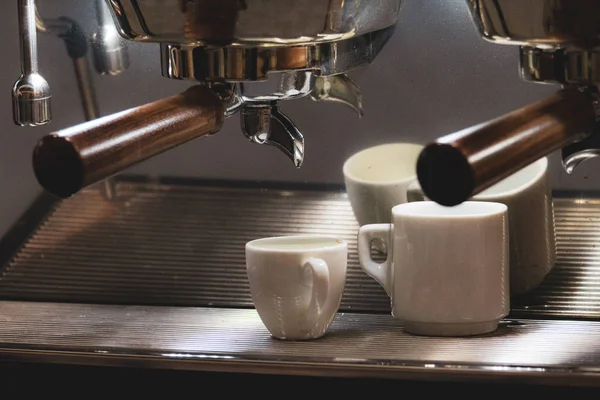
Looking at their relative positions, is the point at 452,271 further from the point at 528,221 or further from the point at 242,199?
the point at 242,199

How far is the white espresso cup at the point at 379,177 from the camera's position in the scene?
787 mm

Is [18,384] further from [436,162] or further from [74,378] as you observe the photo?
[436,162]

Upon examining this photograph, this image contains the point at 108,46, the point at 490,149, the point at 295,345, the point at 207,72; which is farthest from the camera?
the point at 108,46

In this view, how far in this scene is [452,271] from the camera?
0.72 meters

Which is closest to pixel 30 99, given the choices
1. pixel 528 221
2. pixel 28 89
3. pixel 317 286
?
pixel 28 89

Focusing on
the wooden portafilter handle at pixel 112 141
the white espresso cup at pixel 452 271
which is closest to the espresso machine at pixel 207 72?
the wooden portafilter handle at pixel 112 141

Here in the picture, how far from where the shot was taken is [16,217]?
867 millimetres

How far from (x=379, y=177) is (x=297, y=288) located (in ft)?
0.36

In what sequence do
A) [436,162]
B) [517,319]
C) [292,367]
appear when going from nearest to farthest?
[436,162] < [292,367] < [517,319]

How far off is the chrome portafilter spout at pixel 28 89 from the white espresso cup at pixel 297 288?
16cm

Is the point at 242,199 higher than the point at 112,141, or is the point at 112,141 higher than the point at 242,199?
the point at 112,141

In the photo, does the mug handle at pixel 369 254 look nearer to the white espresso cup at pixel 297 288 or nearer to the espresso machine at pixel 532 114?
the white espresso cup at pixel 297 288

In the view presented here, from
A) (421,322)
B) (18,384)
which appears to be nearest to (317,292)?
(421,322)

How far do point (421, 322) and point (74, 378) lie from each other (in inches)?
8.8
